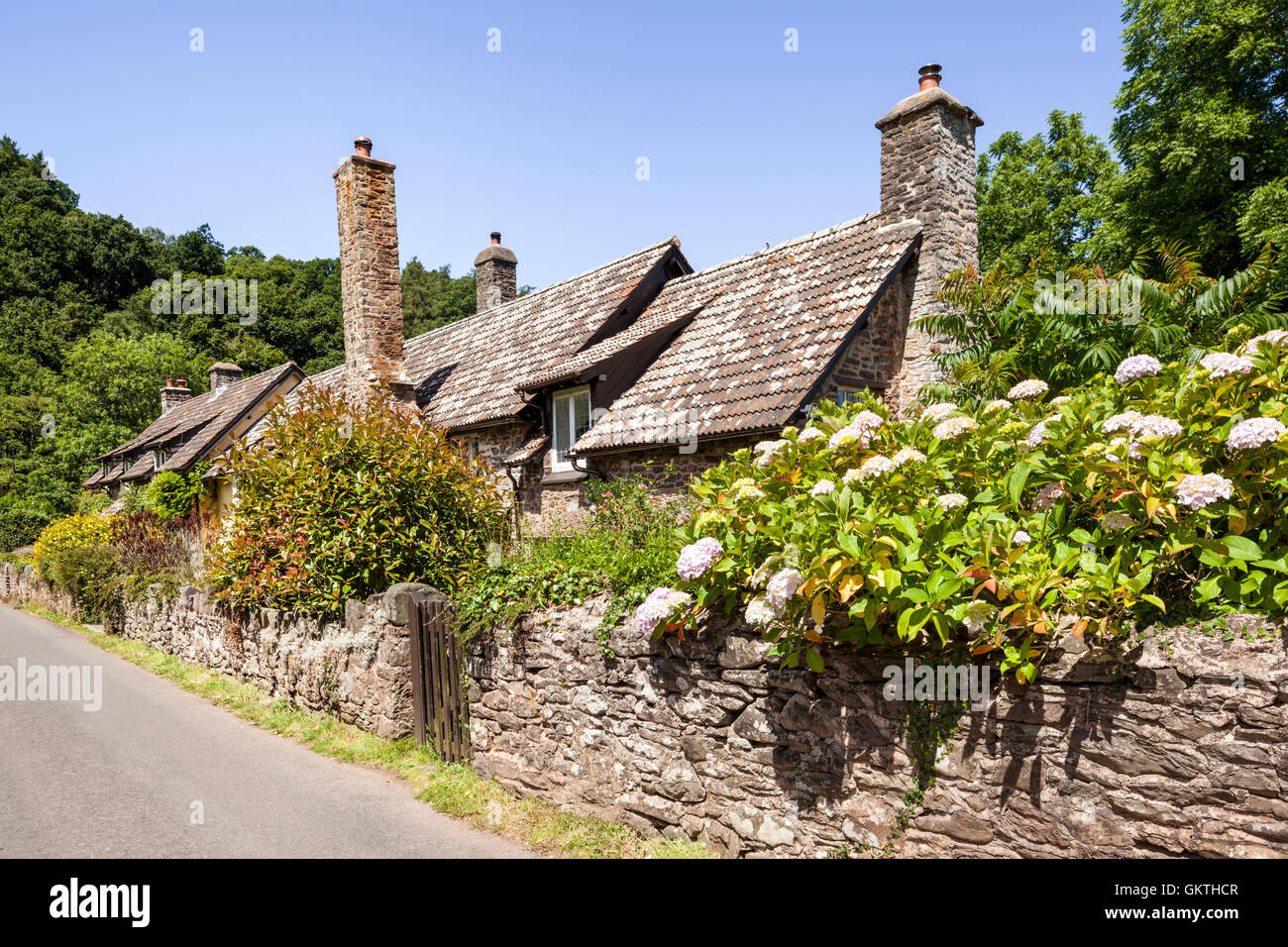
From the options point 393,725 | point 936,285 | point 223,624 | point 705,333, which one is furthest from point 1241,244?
point 223,624

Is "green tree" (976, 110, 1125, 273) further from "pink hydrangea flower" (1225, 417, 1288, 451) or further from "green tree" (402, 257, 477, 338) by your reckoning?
"green tree" (402, 257, 477, 338)

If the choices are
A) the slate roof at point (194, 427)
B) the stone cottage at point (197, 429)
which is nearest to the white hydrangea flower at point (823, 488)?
the stone cottage at point (197, 429)

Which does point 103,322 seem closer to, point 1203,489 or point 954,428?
point 954,428

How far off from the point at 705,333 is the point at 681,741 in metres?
9.99

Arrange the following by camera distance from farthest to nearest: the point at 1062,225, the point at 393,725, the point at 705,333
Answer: the point at 1062,225
the point at 705,333
the point at 393,725

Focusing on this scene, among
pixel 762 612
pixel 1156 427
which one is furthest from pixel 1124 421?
pixel 762 612

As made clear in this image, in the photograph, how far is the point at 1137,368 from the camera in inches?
171

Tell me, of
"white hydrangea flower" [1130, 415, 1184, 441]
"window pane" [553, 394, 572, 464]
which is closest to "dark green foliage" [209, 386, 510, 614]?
"window pane" [553, 394, 572, 464]

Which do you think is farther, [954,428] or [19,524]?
[19,524]

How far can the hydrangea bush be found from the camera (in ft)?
11.4

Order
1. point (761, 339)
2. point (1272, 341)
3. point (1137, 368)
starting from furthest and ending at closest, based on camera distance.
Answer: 1. point (761, 339)
2. point (1137, 368)
3. point (1272, 341)

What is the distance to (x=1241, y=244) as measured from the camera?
18.0 m

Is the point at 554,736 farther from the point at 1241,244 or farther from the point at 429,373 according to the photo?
the point at 1241,244

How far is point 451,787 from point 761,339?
860cm
